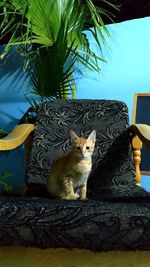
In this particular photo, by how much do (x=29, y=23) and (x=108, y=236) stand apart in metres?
1.25

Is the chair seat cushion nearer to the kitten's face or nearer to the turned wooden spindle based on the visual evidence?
the kitten's face

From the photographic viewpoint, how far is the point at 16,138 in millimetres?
1374

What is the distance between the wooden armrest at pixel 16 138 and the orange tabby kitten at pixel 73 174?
0.58ft

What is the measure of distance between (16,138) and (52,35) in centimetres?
72

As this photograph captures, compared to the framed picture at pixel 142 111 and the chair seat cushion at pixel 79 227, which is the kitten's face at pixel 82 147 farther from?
the framed picture at pixel 142 111

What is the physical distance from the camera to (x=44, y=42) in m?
1.87

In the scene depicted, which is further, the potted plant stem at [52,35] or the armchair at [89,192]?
the potted plant stem at [52,35]

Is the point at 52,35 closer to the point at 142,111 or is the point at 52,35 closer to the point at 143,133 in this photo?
the point at 142,111

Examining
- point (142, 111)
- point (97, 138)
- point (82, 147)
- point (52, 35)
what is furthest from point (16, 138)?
point (142, 111)

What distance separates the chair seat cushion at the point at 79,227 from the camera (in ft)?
2.78

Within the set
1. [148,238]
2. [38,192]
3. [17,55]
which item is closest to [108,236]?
[148,238]

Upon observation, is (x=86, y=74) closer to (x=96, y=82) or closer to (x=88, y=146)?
(x=96, y=82)

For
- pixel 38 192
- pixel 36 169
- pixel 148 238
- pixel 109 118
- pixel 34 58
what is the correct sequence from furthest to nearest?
1. pixel 34 58
2. pixel 109 118
3. pixel 36 169
4. pixel 38 192
5. pixel 148 238

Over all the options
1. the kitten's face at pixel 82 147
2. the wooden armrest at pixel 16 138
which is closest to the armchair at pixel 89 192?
the wooden armrest at pixel 16 138
